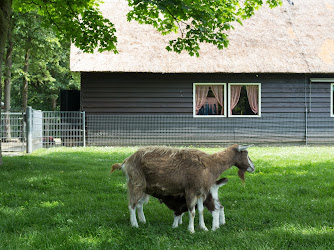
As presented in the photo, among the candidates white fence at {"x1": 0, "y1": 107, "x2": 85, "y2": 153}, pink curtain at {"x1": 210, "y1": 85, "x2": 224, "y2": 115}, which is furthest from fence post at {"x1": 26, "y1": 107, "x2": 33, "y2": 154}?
pink curtain at {"x1": 210, "y1": 85, "x2": 224, "y2": 115}

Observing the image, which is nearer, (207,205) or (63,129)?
(207,205)

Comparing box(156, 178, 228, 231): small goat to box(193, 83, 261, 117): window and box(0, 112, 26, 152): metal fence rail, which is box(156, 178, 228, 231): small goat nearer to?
box(0, 112, 26, 152): metal fence rail

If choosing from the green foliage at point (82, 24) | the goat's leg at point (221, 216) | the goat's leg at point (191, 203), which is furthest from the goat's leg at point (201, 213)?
the green foliage at point (82, 24)

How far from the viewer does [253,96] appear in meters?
18.2

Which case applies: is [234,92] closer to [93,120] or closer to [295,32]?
[295,32]

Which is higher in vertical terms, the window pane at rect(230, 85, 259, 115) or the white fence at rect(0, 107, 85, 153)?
the window pane at rect(230, 85, 259, 115)

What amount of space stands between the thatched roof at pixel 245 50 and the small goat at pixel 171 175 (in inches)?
484

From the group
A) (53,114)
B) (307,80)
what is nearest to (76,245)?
(53,114)

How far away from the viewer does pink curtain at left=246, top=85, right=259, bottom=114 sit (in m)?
18.2

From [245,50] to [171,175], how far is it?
14359 millimetres

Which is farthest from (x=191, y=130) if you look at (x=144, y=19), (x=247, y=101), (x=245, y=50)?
(x=144, y=19)

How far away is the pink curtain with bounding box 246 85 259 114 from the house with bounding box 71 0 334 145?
46 mm

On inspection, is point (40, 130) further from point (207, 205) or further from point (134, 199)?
point (207, 205)

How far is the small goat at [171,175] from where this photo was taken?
470 cm
